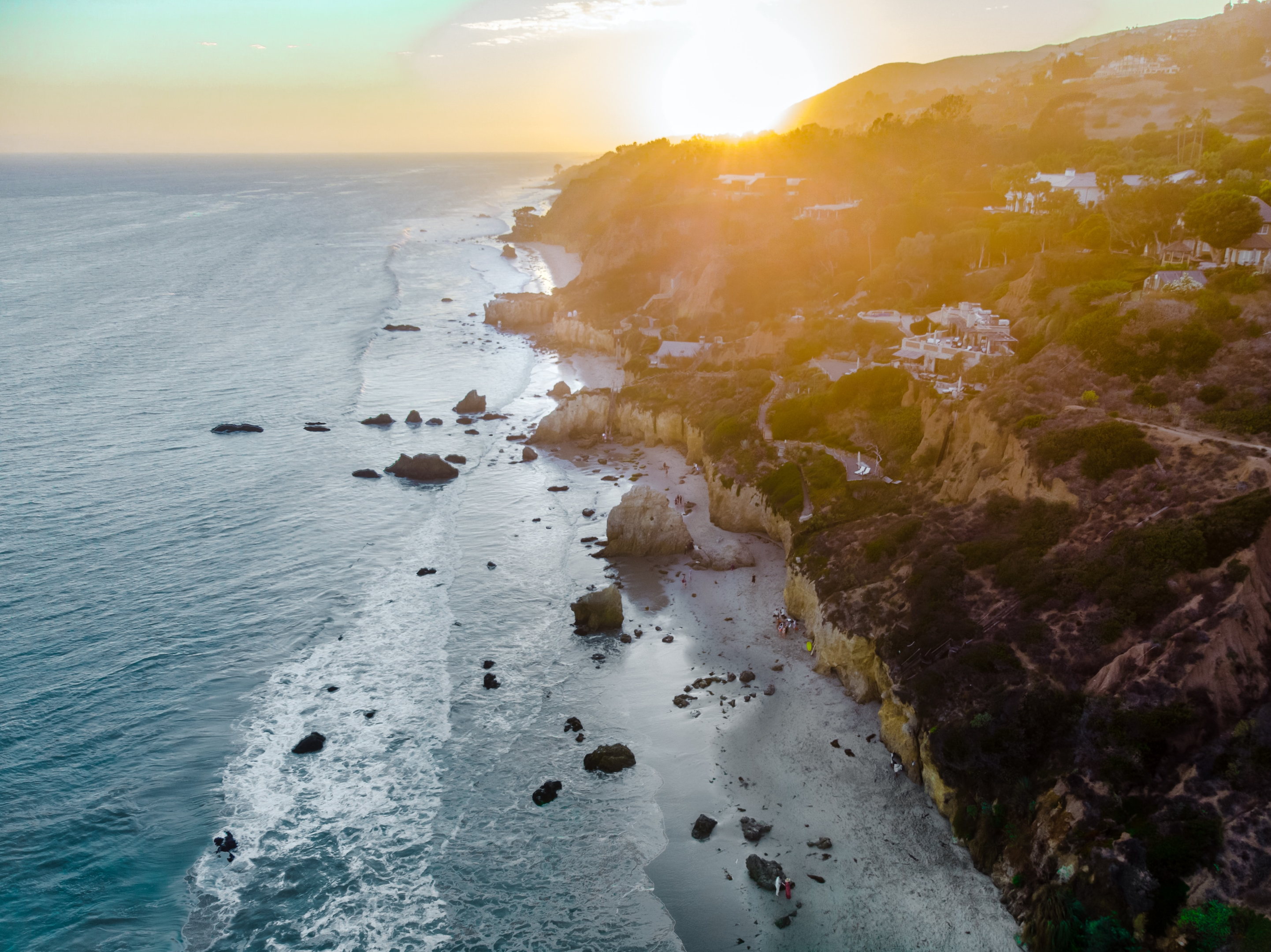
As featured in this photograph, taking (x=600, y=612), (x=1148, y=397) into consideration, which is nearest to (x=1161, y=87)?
(x=1148, y=397)

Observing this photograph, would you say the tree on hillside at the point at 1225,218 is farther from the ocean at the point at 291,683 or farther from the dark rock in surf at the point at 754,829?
the dark rock in surf at the point at 754,829

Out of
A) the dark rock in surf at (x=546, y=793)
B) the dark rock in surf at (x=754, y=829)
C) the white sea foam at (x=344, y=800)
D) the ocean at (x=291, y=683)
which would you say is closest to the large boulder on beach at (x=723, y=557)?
the ocean at (x=291, y=683)

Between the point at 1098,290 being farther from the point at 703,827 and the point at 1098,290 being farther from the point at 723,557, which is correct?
the point at 703,827

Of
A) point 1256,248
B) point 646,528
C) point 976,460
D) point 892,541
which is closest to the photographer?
point 892,541

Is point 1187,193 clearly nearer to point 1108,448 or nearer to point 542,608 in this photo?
point 1108,448

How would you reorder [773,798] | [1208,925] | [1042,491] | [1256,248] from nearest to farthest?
[1208,925], [773,798], [1042,491], [1256,248]

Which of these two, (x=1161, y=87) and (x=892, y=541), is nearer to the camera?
(x=892, y=541)

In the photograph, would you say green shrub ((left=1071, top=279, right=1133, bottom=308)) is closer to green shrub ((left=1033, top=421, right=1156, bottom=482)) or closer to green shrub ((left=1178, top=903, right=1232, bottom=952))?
green shrub ((left=1033, top=421, right=1156, bottom=482))
